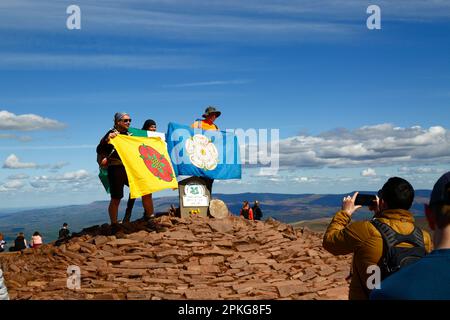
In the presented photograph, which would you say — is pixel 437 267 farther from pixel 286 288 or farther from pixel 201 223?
pixel 201 223

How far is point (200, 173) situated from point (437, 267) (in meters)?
12.7

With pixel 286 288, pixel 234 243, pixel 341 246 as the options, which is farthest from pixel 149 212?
pixel 341 246

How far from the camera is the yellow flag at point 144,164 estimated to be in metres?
13.0

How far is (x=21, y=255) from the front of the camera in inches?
555

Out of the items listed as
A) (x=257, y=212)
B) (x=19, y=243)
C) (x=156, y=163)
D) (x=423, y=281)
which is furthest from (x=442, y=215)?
(x=19, y=243)

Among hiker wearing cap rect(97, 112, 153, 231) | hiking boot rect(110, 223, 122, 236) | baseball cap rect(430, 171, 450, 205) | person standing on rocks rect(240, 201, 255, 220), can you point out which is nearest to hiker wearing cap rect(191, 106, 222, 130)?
hiker wearing cap rect(97, 112, 153, 231)

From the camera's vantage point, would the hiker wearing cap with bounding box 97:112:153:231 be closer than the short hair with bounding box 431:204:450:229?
No

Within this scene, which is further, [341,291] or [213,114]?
[213,114]

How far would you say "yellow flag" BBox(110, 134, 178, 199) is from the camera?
1304 centimetres

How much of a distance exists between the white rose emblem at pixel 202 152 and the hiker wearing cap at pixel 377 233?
32.8ft

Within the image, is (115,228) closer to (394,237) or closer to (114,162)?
(114,162)

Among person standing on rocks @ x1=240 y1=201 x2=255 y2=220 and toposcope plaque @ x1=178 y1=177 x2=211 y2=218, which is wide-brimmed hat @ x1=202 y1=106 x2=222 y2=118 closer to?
→ toposcope plaque @ x1=178 y1=177 x2=211 y2=218

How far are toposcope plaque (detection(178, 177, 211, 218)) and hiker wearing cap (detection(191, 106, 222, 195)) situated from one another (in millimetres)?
260
